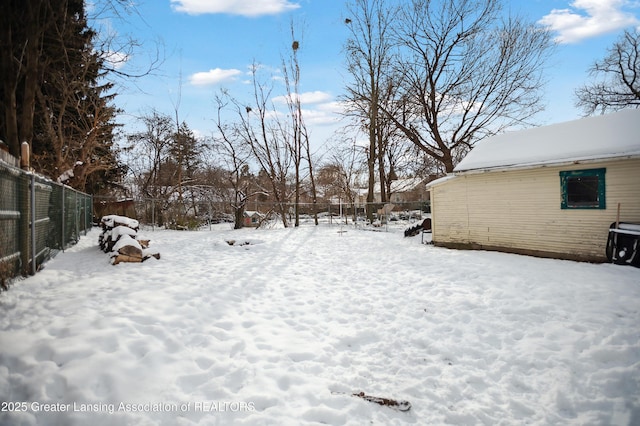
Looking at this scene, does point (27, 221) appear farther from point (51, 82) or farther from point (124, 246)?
point (51, 82)

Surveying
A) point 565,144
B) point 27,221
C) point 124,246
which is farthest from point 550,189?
point 27,221

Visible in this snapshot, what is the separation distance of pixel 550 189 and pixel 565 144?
1.44 meters

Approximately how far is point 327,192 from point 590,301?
3363 centimetres

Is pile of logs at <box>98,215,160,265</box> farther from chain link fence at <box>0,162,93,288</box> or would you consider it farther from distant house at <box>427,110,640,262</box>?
distant house at <box>427,110,640,262</box>

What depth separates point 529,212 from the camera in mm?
Answer: 9312

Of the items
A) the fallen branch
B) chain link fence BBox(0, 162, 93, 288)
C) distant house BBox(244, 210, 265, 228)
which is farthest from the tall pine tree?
distant house BBox(244, 210, 265, 228)

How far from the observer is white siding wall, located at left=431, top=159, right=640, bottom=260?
25.9 feet

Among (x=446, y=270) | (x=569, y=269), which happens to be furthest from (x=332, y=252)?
(x=569, y=269)

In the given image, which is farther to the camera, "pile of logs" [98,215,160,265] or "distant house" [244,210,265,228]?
"distant house" [244,210,265,228]

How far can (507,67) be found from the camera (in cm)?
1891

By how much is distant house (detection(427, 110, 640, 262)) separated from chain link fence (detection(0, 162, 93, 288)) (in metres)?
11.2

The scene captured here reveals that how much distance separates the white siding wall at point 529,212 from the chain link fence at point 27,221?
11.3 metres

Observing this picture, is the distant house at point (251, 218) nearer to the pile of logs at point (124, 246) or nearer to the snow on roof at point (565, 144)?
the pile of logs at point (124, 246)

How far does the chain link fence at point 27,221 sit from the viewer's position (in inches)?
170
